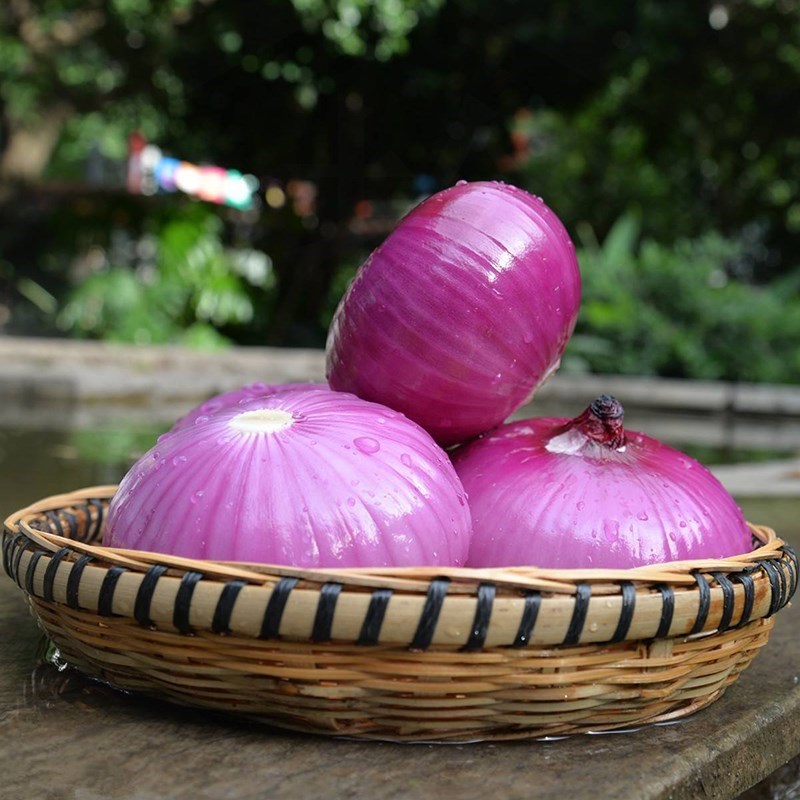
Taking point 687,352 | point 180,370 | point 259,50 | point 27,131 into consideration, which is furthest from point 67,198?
point 687,352

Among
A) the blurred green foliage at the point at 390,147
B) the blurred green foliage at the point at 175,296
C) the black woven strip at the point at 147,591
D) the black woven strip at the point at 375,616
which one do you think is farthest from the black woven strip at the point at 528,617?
the blurred green foliage at the point at 175,296

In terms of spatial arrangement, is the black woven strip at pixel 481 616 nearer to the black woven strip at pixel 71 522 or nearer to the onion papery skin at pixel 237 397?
the onion papery skin at pixel 237 397

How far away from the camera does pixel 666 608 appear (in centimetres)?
118

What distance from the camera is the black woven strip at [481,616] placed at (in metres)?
1.12

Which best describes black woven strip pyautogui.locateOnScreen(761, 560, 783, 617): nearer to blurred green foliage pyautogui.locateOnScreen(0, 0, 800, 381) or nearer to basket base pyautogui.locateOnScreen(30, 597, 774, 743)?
basket base pyautogui.locateOnScreen(30, 597, 774, 743)

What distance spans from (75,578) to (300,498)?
0.84 feet

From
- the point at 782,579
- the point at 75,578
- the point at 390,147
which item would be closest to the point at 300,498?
the point at 75,578

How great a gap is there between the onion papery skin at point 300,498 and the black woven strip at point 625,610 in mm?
205

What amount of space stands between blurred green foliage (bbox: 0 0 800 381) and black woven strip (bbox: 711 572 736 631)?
8.47 metres

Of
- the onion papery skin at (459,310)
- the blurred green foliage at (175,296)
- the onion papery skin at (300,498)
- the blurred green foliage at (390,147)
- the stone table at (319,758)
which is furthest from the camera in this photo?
the blurred green foliage at (175,296)

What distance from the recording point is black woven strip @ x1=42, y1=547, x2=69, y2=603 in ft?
4.08

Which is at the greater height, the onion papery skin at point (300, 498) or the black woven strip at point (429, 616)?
the onion papery skin at point (300, 498)

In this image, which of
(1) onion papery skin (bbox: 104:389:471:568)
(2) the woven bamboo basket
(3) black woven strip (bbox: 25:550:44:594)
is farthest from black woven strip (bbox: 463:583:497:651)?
(3) black woven strip (bbox: 25:550:44:594)

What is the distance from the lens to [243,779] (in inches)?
43.6
